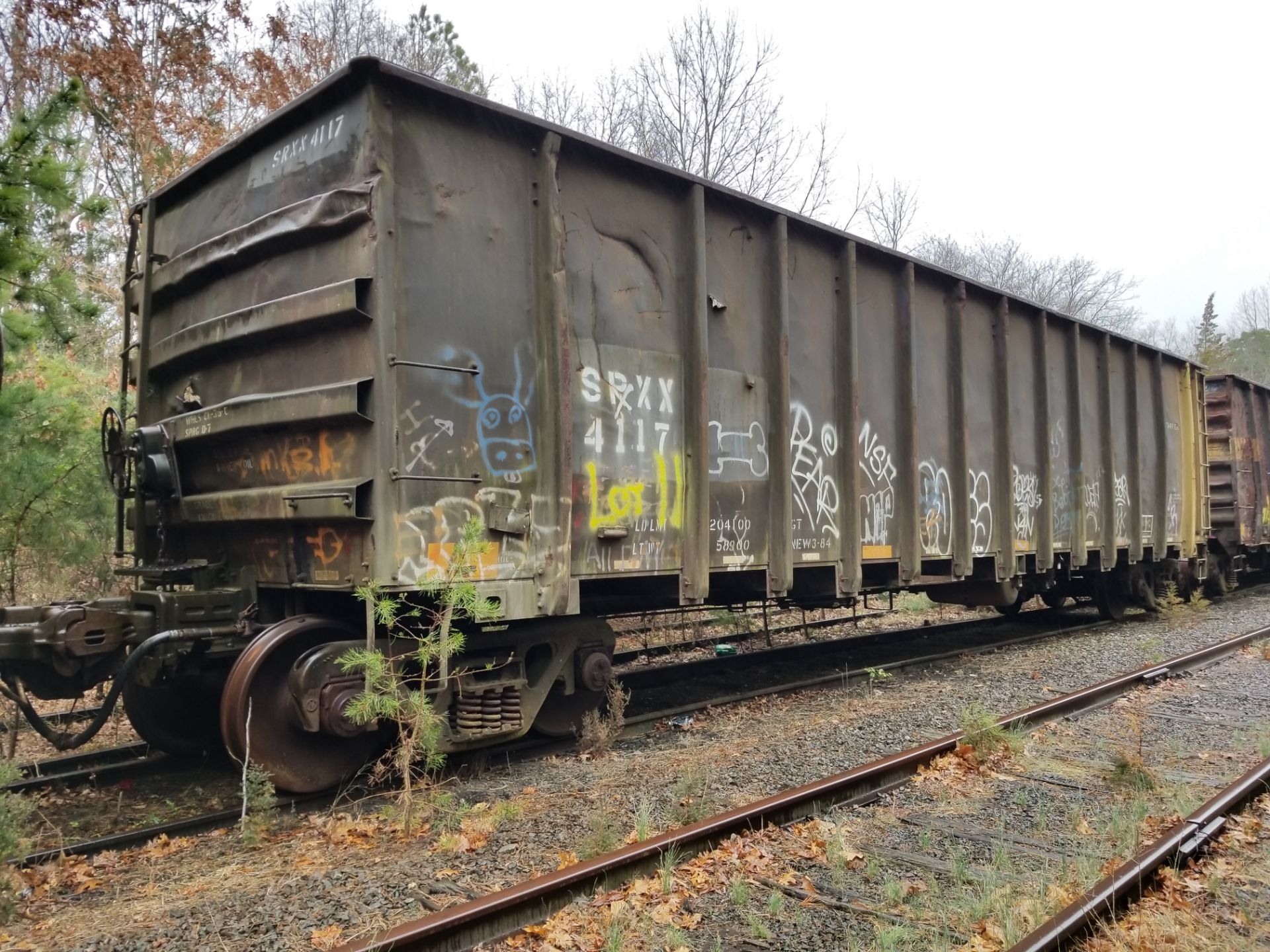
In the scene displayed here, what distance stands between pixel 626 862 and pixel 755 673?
208 inches

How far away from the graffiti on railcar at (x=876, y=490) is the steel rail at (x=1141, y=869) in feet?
10.9

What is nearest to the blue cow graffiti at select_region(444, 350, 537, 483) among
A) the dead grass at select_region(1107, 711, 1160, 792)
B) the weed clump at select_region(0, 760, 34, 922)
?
the weed clump at select_region(0, 760, 34, 922)

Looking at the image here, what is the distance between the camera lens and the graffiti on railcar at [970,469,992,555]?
9.04 meters

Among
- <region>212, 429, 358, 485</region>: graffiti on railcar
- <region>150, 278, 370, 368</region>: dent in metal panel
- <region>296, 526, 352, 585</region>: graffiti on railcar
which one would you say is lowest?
<region>296, 526, 352, 585</region>: graffiti on railcar

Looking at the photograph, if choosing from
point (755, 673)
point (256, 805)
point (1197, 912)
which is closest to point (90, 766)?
point (256, 805)

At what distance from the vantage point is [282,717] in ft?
15.8

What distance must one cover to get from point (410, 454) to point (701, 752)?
8.95ft

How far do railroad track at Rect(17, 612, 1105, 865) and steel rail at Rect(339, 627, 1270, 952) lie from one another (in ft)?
6.27

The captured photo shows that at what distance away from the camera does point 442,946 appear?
3.14m

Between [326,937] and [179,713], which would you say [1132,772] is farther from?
[179,713]

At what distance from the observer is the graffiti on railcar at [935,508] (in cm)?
831

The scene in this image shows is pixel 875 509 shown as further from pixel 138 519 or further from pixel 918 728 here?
pixel 138 519

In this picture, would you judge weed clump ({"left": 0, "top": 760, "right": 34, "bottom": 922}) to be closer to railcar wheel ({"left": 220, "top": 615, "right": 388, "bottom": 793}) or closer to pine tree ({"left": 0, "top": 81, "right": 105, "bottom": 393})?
railcar wheel ({"left": 220, "top": 615, "right": 388, "bottom": 793})

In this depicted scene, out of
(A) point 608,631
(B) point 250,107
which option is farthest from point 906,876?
(B) point 250,107
